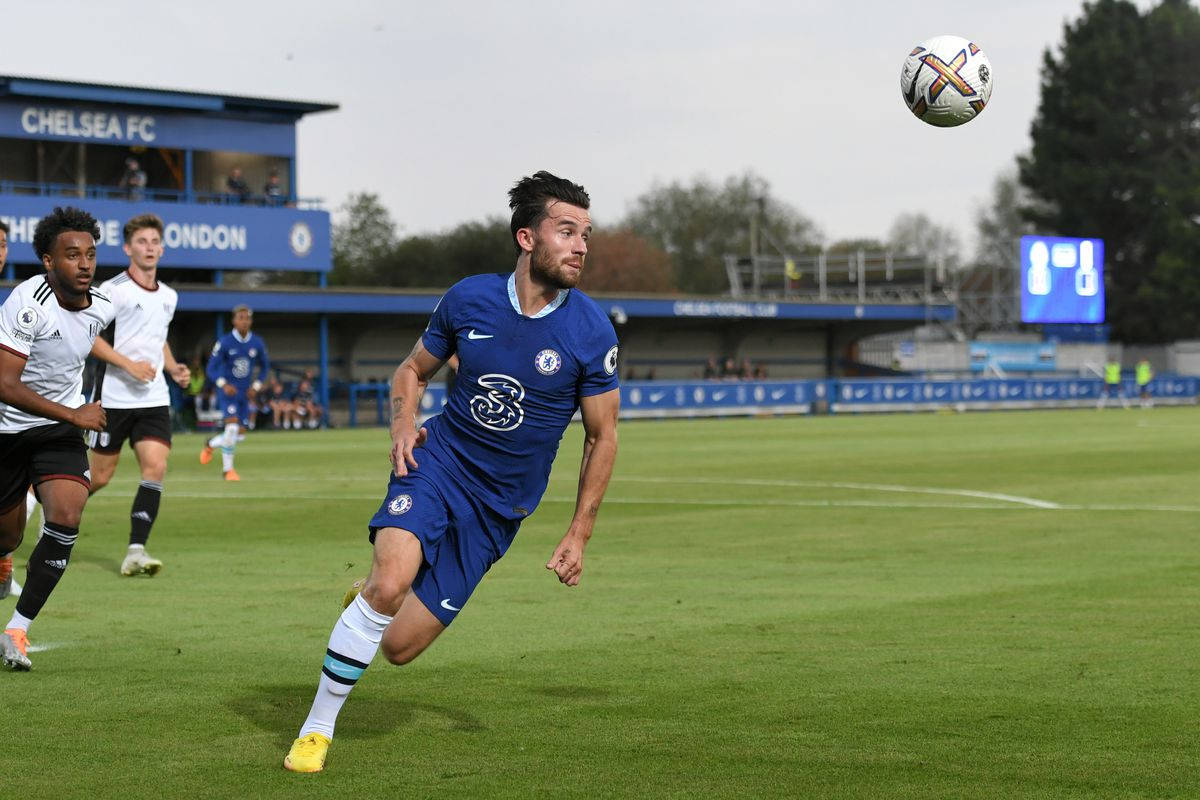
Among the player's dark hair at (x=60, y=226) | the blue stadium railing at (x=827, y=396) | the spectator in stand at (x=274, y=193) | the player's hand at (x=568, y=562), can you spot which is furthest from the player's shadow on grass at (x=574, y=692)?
the spectator in stand at (x=274, y=193)

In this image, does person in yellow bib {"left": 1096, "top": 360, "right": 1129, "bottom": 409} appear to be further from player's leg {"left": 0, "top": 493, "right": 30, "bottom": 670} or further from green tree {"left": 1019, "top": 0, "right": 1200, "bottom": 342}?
player's leg {"left": 0, "top": 493, "right": 30, "bottom": 670}

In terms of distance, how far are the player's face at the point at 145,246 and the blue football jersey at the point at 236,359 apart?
1023 centimetres

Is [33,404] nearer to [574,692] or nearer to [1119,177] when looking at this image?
[574,692]

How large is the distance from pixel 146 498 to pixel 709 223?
110185mm

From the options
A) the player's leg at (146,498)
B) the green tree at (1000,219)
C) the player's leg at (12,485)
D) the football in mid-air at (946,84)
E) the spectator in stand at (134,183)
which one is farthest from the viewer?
the green tree at (1000,219)

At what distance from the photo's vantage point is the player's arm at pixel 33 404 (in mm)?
8219

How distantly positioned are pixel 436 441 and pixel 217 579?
19.3ft

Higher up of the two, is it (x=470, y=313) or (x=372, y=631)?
(x=470, y=313)

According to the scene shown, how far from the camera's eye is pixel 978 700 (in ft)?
23.8

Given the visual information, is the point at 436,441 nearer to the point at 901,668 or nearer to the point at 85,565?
the point at 901,668

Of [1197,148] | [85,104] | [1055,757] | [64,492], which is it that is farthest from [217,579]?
[1197,148]

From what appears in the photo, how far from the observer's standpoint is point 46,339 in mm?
8766

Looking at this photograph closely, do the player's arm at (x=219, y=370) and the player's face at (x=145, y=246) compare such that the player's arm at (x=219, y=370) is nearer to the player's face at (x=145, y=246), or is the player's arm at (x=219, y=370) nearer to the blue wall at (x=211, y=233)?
the player's face at (x=145, y=246)

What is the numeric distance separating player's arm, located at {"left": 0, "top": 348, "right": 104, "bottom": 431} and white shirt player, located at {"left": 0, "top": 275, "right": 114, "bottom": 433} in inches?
3.9
